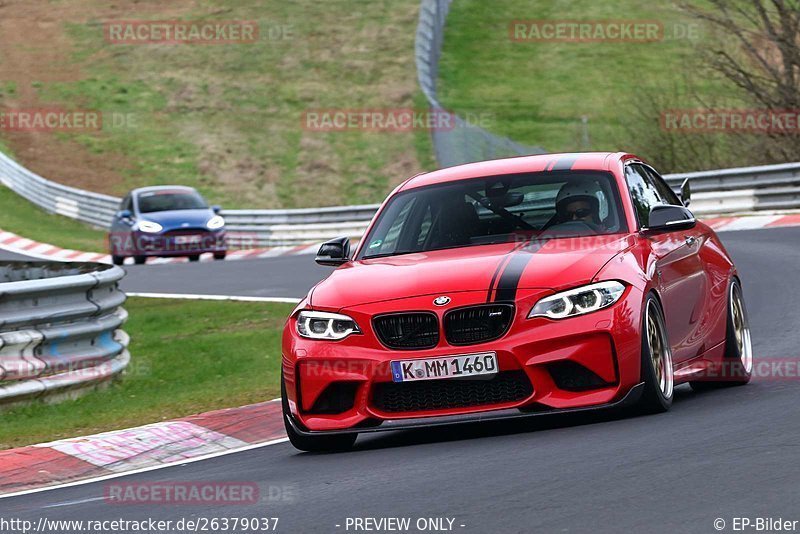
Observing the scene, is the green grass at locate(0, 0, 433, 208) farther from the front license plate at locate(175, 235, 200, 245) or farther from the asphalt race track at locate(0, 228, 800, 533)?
the asphalt race track at locate(0, 228, 800, 533)

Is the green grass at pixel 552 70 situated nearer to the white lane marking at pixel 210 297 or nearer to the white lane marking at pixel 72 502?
the white lane marking at pixel 210 297

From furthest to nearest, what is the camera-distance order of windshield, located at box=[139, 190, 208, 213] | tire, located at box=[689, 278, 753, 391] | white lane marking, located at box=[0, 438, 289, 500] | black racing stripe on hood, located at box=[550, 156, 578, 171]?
1. windshield, located at box=[139, 190, 208, 213]
2. tire, located at box=[689, 278, 753, 391]
3. black racing stripe on hood, located at box=[550, 156, 578, 171]
4. white lane marking, located at box=[0, 438, 289, 500]

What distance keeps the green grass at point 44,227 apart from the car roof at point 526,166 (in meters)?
22.8

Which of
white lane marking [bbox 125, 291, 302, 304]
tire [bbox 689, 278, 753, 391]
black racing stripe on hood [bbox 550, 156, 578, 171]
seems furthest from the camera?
white lane marking [bbox 125, 291, 302, 304]

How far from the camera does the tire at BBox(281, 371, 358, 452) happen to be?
834cm

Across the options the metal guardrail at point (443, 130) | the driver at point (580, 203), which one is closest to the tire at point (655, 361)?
the driver at point (580, 203)

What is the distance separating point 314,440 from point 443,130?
30797 millimetres

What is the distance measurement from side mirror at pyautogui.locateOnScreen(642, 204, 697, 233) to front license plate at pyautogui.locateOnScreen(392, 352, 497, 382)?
1548 mm

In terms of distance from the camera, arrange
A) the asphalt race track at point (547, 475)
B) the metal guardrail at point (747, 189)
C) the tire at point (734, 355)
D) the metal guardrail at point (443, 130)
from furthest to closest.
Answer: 1. the metal guardrail at point (443, 130)
2. the metal guardrail at point (747, 189)
3. the tire at point (734, 355)
4. the asphalt race track at point (547, 475)

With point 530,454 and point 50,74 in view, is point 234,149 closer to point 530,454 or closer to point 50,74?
point 50,74

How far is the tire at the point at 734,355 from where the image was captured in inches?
382

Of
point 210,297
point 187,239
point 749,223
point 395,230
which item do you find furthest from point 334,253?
point 187,239

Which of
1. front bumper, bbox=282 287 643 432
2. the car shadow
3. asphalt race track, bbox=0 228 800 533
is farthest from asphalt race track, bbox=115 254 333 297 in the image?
front bumper, bbox=282 287 643 432

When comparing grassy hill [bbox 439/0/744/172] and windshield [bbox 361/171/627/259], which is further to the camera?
grassy hill [bbox 439/0/744/172]
